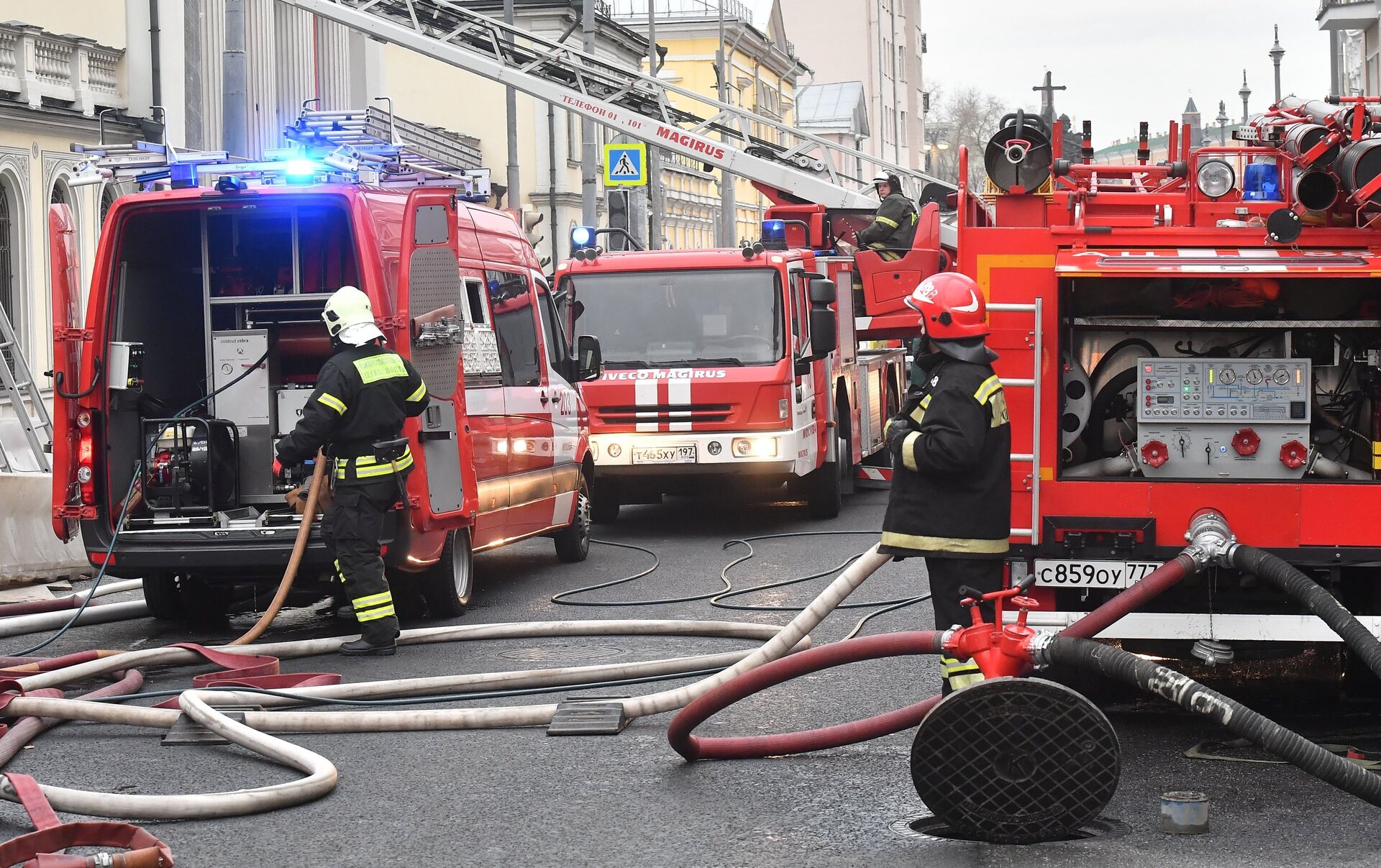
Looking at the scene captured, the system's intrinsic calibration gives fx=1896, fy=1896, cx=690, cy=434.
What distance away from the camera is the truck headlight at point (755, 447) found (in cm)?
1520

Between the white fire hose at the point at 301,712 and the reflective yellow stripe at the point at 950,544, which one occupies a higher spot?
the reflective yellow stripe at the point at 950,544

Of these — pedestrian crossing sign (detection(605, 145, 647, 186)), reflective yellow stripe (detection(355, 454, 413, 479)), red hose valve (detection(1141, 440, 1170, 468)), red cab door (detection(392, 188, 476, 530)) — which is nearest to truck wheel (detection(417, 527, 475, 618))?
red cab door (detection(392, 188, 476, 530))

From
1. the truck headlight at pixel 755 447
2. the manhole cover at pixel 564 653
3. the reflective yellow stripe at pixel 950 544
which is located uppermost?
the reflective yellow stripe at pixel 950 544

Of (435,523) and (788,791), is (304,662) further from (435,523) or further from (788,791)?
(788,791)

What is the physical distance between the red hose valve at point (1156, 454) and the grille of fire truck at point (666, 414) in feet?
26.3

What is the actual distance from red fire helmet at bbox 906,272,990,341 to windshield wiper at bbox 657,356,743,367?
8.49 meters

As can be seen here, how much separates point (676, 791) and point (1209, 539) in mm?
2134

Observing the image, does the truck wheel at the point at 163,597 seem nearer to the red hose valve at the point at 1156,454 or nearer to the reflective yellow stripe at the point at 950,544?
the reflective yellow stripe at the point at 950,544

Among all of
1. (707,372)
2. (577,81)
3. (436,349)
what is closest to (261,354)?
(436,349)

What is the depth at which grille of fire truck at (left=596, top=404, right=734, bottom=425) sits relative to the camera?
15.3 m

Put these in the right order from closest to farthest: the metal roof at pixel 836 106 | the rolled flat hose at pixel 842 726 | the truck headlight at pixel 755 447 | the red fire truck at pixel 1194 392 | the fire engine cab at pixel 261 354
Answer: the rolled flat hose at pixel 842 726, the red fire truck at pixel 1194 392, the fire engine cab at pixel 261 354, the truck headlight at pixel 755 447, the metal roof at pixel 836 106

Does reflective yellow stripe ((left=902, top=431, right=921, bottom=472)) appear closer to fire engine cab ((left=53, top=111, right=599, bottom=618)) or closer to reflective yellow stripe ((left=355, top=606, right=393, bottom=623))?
reflective yellow stripe ((left=355, top=606, right=393, bottom=623))

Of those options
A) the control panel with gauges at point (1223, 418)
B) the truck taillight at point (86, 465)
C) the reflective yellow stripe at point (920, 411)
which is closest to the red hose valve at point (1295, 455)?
the control panel with gauges at point (1223, 418)

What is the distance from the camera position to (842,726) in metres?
6.94
